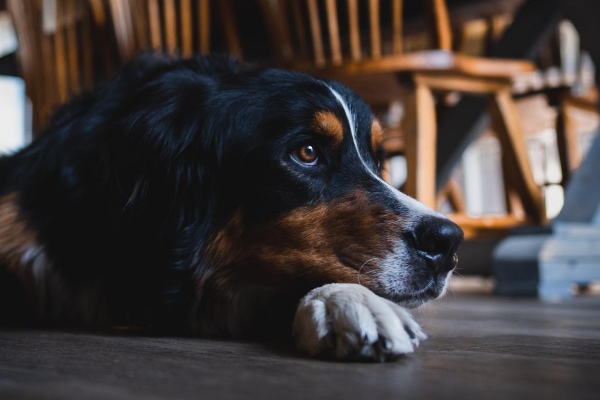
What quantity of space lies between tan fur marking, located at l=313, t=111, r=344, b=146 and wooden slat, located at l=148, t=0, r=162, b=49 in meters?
1.35

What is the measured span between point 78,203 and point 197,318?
337 millimetres

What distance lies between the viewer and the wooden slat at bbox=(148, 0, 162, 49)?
2.42 metres

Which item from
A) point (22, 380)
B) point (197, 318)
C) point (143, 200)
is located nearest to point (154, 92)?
point (143, 200)

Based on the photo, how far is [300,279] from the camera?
1.14 metres

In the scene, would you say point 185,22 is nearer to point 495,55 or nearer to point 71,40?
point 71,40

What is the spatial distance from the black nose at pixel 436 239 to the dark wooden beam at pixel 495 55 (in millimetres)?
1899

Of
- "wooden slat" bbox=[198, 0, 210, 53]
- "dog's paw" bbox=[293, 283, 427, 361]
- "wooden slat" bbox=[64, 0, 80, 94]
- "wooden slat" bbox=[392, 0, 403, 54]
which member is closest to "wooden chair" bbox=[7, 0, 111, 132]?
"wooden slat" bbox=[64, 0, 80, 94]

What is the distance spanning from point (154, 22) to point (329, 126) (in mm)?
1422

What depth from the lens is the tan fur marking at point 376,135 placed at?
1412 mm

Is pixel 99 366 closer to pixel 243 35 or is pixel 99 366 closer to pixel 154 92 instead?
pixel 154 92

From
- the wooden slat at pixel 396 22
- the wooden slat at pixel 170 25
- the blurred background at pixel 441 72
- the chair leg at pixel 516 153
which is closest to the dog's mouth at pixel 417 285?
the blurred background at pixel 441 72

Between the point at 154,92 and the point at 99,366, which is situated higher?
the point at 154,92

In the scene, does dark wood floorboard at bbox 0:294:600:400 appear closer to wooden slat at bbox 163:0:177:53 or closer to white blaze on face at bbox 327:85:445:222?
white blaze on face at bbox 327:85:445:222

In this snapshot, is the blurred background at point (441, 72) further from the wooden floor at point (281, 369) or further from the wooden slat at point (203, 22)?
the wooden floor at point (281, 369)
